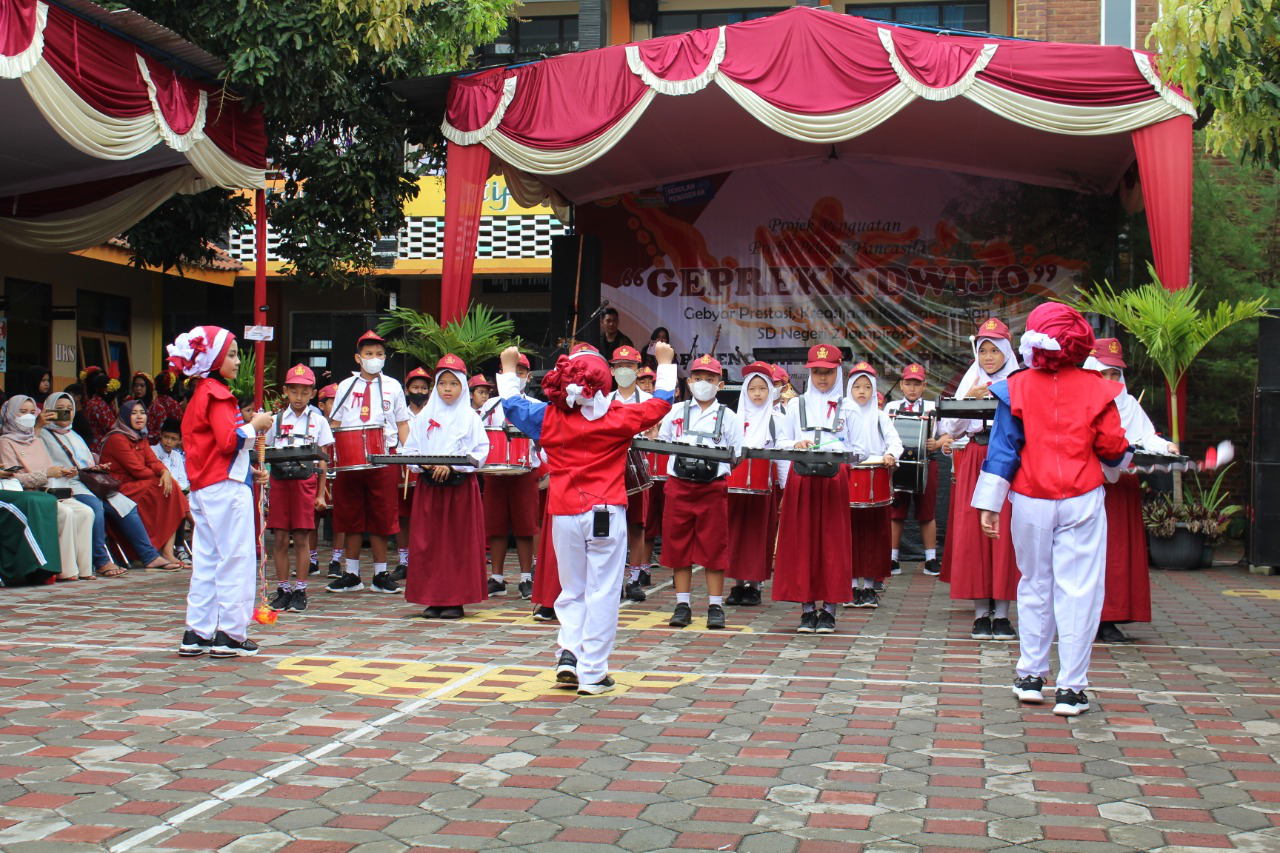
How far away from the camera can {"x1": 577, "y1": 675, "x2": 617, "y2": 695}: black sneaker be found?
6816mm

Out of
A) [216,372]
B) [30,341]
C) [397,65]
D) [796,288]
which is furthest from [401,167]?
[216,372]

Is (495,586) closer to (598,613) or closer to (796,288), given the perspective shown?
(598,613)

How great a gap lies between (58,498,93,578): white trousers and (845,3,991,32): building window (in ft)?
50.9

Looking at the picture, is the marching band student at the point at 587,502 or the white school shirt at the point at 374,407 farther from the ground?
the white school shirt at the point at 374,407

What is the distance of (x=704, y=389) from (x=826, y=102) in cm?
612

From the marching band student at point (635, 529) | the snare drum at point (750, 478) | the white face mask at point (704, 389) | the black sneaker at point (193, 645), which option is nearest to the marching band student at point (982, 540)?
the snare drum at point (750, 478)

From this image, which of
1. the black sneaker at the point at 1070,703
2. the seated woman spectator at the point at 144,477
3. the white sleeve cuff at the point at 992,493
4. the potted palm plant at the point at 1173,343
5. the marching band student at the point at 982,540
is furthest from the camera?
the seated woman spectator at the point at 144,477

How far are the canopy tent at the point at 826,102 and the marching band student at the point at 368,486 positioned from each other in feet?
12.8

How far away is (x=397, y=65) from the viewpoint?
51.3 feet

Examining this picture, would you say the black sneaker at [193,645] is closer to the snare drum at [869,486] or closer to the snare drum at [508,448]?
the snare drum at [508,448]

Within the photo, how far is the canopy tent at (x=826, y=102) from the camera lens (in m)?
13.4

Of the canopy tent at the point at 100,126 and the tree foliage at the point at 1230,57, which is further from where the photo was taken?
the canopy tent at the point at 100,126

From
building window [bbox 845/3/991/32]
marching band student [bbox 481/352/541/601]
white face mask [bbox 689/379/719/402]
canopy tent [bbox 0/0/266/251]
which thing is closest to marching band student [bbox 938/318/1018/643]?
white face mask [bbox 689/379/719/402]

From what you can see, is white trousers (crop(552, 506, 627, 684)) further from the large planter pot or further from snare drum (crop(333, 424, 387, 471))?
the large planter pot
